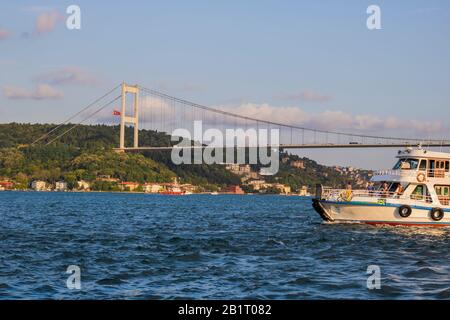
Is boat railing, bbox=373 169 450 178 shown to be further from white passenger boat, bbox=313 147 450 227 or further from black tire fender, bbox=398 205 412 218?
black tire fender, bbox=398 205 412 218

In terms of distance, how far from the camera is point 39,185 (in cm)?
18112

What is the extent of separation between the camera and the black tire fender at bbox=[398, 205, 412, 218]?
35.9m

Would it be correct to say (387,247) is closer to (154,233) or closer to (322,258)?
(322,258)

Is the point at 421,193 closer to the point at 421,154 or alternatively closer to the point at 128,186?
the point at 421,154

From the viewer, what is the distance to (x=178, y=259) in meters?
21.9

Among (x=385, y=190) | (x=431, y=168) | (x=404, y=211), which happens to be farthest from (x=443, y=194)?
(x=385, y=190)

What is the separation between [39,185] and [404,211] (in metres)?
156

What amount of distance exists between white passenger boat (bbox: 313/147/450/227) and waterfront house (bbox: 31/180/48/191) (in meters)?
152

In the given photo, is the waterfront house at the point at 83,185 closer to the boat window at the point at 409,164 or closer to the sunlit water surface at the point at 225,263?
the sunlit water surface at the point at 225,263

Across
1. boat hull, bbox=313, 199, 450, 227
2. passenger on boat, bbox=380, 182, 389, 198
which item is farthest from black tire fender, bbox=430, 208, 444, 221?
passenger on boat, bbox=380, 182, 389, 198

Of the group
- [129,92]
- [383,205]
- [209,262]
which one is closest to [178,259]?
[209,262]

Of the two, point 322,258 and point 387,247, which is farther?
point 387,247
